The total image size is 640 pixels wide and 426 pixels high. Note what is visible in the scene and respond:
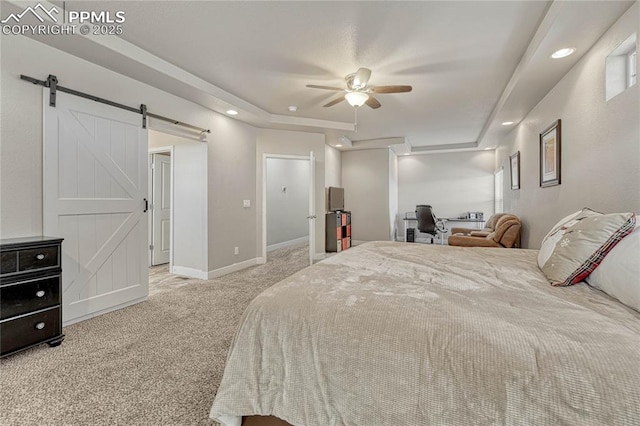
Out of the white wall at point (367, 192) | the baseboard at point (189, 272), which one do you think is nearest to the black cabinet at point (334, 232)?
the white wall at point (367, 192)

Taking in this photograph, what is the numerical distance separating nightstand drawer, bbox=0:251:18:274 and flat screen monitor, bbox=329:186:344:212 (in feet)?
16.2

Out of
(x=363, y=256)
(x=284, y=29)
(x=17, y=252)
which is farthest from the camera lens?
(x=284, y=29)

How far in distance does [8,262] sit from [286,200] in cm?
574

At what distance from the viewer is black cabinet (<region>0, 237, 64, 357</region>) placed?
1935 millimetres

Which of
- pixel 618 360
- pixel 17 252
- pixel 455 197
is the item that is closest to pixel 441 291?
pixel 618 360

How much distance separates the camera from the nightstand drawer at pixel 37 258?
2023 millimetres

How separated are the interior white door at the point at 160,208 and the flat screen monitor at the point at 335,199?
128 inches

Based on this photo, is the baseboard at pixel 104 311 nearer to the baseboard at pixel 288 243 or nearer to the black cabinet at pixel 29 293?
the black cabinet at pixel 29 293

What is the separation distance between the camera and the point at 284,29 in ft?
7.96

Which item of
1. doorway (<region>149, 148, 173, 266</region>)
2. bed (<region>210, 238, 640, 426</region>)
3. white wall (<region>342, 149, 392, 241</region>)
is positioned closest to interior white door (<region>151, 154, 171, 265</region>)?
doorway (<region>149, 148, 173, 266</region>)

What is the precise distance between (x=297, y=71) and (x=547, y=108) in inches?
120

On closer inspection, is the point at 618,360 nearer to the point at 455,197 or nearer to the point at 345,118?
the point at 345,118

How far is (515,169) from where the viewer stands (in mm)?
4891

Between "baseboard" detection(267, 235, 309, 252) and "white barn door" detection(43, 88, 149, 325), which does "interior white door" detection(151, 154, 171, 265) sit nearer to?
"white barn door" detection(43, 88, 149, 325)
